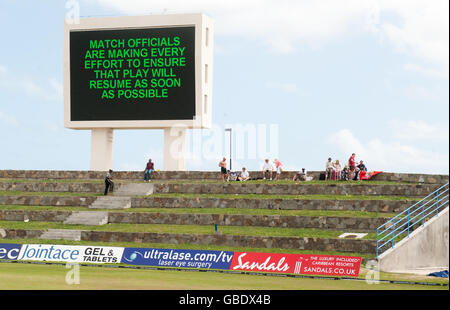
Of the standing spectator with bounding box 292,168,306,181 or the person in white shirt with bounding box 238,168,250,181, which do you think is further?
the person in white shirt with bounding box 238,168,250,181

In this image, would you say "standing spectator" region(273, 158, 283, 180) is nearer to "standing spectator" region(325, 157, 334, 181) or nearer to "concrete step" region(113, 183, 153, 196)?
"standing spectator" region(325, 157, 334, 181)

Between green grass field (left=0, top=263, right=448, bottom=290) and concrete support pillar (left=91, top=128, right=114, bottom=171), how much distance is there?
78.6 feet

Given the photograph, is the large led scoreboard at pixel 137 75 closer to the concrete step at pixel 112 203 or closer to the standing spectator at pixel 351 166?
the concrete step at pixel 112 203

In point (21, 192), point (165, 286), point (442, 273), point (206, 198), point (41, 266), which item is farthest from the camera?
point (21, 192)

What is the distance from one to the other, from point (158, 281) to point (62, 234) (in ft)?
50.2

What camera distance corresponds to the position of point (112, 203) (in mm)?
45469

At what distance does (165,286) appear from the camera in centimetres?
2514

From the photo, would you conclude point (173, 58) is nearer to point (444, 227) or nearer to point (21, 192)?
point (21, 192)

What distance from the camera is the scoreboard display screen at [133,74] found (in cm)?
5269

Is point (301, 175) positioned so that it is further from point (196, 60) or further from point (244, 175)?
point (196, 60)

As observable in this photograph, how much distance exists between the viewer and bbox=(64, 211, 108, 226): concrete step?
42781mm

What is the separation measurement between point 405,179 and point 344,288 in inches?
808

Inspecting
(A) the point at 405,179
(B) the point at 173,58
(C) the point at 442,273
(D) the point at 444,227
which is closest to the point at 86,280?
(C) the point at 442,273

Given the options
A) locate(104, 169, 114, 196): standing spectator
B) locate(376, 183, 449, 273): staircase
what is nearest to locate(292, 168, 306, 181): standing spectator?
locate(104, 169, 114, 196): standing spectator
